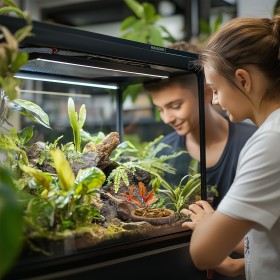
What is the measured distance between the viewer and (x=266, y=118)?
1.16 meters

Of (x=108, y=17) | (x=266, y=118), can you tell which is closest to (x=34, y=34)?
(x=266, y=118)

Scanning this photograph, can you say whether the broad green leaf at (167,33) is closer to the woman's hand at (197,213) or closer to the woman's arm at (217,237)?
the woman's hand at (197,213)

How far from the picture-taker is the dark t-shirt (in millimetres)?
1790

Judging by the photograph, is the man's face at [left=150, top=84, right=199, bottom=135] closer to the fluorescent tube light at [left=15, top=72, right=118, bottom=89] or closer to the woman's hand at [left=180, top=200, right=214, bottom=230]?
the fluorescent tube light at [left=15, top=72, right=118, bottom=89]

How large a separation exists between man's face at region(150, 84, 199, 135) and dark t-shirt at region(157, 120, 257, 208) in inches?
3.4

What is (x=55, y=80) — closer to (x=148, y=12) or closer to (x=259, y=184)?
(x=259, y=184)

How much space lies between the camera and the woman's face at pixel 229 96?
46.4 inches

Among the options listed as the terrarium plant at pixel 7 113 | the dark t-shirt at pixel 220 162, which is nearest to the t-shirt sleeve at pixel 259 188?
the terrarium plant at pixel 7 113

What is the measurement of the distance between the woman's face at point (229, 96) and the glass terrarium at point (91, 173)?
0.21m

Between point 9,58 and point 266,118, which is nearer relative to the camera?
point 9,58

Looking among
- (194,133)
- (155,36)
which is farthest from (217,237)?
(155,36)

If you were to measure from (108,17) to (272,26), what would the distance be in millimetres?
2802

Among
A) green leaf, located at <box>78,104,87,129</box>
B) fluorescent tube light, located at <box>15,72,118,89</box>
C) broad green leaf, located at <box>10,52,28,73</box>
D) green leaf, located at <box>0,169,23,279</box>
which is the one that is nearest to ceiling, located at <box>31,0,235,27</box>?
fluorescent tube light, located at <box>15,72,118,89</box>

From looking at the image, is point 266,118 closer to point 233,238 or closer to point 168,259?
point 233,238
